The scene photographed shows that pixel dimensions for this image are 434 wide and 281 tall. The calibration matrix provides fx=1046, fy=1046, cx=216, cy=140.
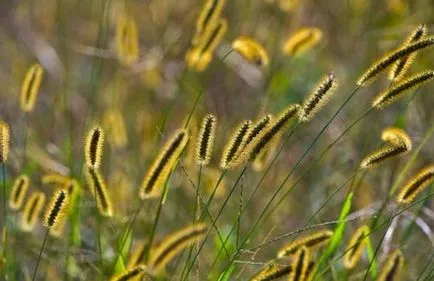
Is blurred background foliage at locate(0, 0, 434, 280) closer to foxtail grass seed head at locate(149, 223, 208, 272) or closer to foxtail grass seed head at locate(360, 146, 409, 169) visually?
foxtail grass seed head at locate(149, 223, 208, 272)

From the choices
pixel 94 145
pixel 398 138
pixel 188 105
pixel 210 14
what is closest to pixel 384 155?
pixel 398 138

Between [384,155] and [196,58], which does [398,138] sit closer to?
[384,155]

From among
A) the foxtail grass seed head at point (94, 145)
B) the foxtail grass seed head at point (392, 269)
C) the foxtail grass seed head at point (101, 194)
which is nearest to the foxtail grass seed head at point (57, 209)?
the foxtail grass seed head at point (94, 145)

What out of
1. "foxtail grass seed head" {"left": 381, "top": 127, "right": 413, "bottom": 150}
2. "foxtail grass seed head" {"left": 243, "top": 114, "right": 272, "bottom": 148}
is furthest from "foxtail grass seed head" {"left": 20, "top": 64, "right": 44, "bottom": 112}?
"foxtail grass seed head" {"left": 381, "top": 127, "right": 413, "bottom": 150}

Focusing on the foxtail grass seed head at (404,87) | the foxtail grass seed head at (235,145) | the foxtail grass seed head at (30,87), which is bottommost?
the foxtail grass seed head at (235,145)

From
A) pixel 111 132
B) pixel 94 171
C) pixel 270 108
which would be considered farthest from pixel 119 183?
pixel 94 171

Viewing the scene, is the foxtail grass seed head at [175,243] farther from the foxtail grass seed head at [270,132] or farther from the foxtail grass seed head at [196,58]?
the foxtail grass seed head at [196,58]

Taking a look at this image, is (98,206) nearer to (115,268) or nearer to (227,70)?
(115,268)
